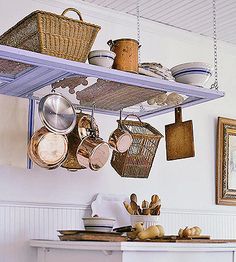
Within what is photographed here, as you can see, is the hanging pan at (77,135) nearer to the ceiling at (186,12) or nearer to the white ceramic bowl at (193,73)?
the white ceramic bowl at (193,73)

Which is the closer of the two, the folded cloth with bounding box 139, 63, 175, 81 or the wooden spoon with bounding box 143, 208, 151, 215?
the folded cloth with bounding box 139, 63, 175, 81

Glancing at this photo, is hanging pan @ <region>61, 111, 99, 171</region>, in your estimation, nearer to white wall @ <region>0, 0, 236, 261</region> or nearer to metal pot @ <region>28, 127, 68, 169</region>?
metal pot @ <region>28, 127, 68, 169</region>

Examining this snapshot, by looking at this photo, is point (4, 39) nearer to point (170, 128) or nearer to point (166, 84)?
point (166, 84)

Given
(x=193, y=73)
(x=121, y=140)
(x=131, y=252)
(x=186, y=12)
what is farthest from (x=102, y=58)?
(x=186, y=12)

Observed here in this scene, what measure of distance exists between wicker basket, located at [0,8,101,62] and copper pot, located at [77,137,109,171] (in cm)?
53

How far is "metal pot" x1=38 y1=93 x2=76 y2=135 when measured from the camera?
2414mm

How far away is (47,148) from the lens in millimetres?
2555

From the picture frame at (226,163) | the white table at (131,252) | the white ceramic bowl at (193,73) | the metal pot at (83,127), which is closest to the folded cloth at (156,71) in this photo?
the white ceramic bowl at (193,73)

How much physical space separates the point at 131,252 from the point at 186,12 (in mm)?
1834

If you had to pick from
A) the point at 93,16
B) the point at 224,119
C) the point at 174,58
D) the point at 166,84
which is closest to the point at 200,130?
the point at 224,119

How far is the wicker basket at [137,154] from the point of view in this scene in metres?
3.07

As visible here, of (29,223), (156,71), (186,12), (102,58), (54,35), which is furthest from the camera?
(186,12)

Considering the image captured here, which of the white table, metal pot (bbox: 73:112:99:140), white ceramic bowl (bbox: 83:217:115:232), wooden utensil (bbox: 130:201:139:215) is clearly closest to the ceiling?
metal pot (bbox: 73:112:99:140)

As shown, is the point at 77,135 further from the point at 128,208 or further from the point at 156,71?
the point at 128,208
